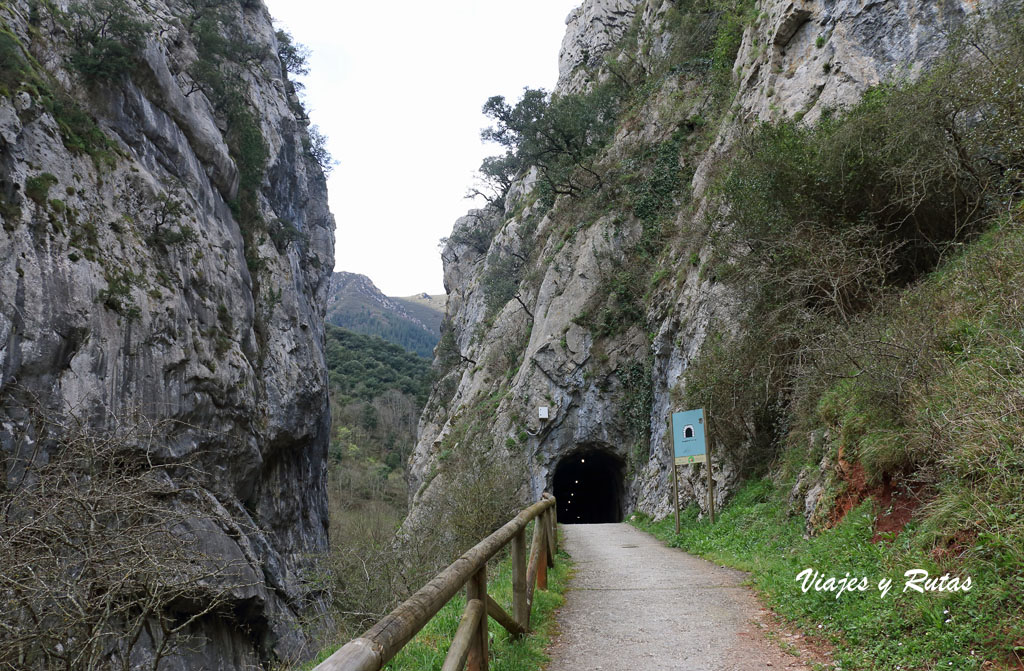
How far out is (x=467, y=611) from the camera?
361 cm

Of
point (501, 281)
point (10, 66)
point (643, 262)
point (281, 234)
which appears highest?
point (10, 66)

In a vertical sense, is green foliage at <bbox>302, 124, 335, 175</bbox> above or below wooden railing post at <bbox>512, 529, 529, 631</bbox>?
above

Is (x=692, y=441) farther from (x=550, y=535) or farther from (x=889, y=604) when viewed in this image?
(x=889, y=604)

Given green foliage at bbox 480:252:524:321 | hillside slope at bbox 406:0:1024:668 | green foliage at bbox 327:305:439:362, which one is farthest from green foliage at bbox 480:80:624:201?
green foliage at bbox 327:305:439:362

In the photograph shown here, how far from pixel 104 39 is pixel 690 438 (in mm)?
22017

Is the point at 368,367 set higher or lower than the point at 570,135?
lower

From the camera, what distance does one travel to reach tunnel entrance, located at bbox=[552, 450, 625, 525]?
2341cm

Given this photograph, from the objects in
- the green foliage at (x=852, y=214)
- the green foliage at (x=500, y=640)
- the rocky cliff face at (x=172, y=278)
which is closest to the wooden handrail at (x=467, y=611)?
the green foliage at (x=500, y=640)

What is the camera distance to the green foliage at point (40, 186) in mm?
14734

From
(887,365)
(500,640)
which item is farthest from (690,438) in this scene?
(500,640)

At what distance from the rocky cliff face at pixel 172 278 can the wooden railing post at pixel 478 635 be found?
6.46 m

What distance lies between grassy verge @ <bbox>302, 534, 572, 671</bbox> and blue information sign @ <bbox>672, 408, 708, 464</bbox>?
5543 millimetres

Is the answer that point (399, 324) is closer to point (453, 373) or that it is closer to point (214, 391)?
point (453, 373)

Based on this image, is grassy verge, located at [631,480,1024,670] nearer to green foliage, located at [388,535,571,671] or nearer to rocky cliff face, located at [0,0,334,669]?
green foliage, located at [388,535,571,671]
